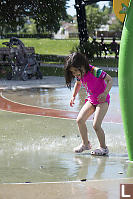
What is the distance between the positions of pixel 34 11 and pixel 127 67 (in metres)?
24.4

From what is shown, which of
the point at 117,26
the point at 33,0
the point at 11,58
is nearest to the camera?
the point at 11,58

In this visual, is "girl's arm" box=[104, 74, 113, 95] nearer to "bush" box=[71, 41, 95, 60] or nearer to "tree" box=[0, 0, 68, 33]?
"bush" box=[71, 41, 95, 60]

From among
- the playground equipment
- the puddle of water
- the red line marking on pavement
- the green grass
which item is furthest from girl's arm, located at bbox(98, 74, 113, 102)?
the green grass

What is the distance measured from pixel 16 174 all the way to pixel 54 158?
882 millimetres

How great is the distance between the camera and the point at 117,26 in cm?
9931

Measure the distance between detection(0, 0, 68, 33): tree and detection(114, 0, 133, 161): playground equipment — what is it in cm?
2232

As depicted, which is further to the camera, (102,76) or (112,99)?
(112,99)

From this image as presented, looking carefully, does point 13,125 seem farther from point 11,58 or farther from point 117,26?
point 117,26

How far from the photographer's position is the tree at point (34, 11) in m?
27.7

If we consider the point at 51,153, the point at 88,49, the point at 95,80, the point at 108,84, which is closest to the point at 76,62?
the point at 95,80

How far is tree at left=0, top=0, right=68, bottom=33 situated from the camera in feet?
90.8

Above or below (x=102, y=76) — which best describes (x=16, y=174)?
below

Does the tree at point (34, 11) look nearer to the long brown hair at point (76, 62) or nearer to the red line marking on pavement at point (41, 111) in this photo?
the red line marking on pavement at point (41, 111)

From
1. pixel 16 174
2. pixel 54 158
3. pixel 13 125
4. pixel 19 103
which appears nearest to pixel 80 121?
pixel 54 158
